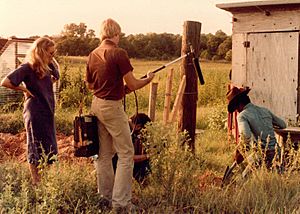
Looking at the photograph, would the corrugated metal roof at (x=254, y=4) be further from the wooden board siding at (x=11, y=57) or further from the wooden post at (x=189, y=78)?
the wooden board siding at (x=11, y=57)

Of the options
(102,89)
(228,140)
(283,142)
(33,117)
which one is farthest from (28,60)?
(228,140)

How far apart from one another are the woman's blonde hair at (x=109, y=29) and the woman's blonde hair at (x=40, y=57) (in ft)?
3.18

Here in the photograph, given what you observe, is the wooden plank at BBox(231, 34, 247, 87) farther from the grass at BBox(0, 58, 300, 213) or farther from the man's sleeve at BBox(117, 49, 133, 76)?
the man's sleeve at BBox(117, 49, 133, 76)

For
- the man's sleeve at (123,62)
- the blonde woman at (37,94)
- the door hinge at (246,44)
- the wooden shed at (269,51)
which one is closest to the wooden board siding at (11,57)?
the wooden shed at (269,51)

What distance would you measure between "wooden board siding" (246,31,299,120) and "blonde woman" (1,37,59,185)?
5.88 metres

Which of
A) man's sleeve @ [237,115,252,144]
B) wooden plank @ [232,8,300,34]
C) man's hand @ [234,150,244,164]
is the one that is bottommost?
man's hand @ [234,150,244,164]

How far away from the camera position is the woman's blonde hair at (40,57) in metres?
6.61

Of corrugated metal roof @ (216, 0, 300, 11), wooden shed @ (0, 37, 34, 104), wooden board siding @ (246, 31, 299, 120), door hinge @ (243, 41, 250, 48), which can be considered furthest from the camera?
wooden shed @ (0, 37, 34, 104)

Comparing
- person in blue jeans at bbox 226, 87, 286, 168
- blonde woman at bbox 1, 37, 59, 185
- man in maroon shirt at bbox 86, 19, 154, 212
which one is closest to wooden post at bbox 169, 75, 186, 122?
person in blue jeans at bbox 226, 87, 286, 168

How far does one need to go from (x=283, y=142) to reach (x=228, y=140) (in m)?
2.53

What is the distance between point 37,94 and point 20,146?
15.5 ft

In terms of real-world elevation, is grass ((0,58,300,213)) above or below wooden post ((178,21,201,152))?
below

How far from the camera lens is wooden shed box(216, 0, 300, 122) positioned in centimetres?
1120

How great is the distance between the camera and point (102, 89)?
233 inches
